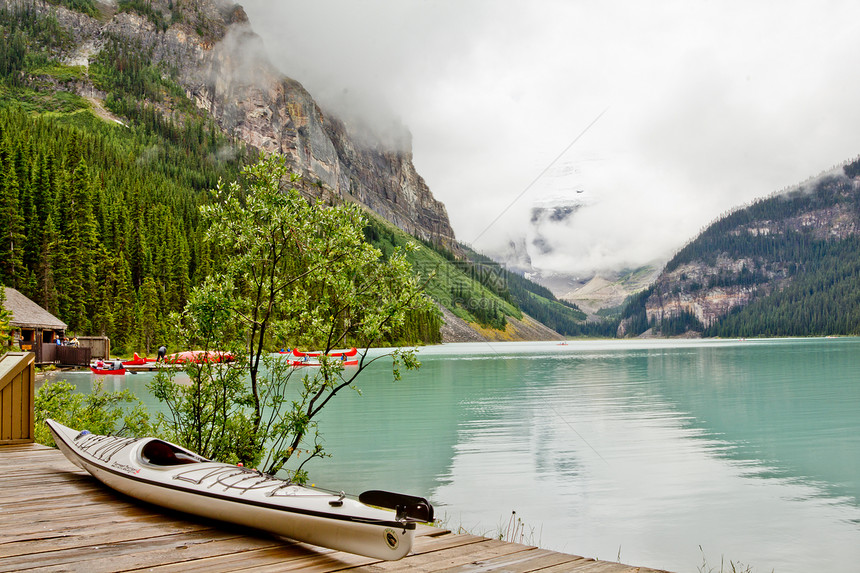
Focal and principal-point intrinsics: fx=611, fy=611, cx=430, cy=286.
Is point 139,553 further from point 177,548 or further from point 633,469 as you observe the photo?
point 633,469

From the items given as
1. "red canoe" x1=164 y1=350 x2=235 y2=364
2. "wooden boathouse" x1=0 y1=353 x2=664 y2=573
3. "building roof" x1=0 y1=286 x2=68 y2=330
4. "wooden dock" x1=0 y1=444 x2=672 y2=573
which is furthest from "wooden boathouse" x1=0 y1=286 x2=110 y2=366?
"wooden dock" x1=0 y1=444 x2=672 y2=573

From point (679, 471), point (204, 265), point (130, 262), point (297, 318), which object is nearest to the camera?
point (297, 318)

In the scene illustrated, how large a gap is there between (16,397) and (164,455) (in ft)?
18.9

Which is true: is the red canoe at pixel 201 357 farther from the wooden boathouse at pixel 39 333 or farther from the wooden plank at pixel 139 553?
the wooden boathouse at pixel 39 333

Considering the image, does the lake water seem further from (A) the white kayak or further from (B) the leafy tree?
(A) the white kayak

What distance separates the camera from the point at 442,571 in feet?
17.5

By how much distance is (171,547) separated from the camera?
5.77m

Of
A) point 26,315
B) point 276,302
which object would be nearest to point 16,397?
point 276,302

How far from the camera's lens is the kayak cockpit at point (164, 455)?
7.68 m

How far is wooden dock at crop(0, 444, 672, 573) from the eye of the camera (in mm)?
5293

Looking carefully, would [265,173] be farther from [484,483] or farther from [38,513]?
[484,483]

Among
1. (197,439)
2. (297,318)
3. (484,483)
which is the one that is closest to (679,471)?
(484,483)

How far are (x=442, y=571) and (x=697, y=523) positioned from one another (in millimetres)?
11154

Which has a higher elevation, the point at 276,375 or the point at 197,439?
the point at 276,375
